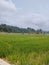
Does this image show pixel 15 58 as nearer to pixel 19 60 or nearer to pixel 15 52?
pixel 19 60

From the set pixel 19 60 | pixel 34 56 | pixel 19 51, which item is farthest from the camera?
pixel 19 51

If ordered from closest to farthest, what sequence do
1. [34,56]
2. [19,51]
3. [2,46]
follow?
[34,56] → [19,51] → [2,46]

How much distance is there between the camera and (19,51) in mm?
23328

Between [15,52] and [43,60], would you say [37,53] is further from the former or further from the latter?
[43,60]

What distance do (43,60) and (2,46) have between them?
22.9 feet

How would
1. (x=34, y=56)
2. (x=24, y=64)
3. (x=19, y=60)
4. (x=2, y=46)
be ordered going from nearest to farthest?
(x=24, y=64)
(x=19, y=60)
(x=34, y=56)
(x=2, y=46)

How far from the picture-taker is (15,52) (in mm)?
22609

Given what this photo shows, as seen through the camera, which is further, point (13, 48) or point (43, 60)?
point (13, 48)

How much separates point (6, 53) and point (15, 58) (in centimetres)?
275

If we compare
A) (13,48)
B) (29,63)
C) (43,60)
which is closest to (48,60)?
(43,60)

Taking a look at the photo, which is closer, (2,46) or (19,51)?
(19,51)

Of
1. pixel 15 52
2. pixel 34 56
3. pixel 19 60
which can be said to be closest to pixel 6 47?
pixel 15 52

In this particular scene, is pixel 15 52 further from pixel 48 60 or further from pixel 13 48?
pixel 48 60

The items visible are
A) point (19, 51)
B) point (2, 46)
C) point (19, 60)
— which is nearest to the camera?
point (19, 60)
